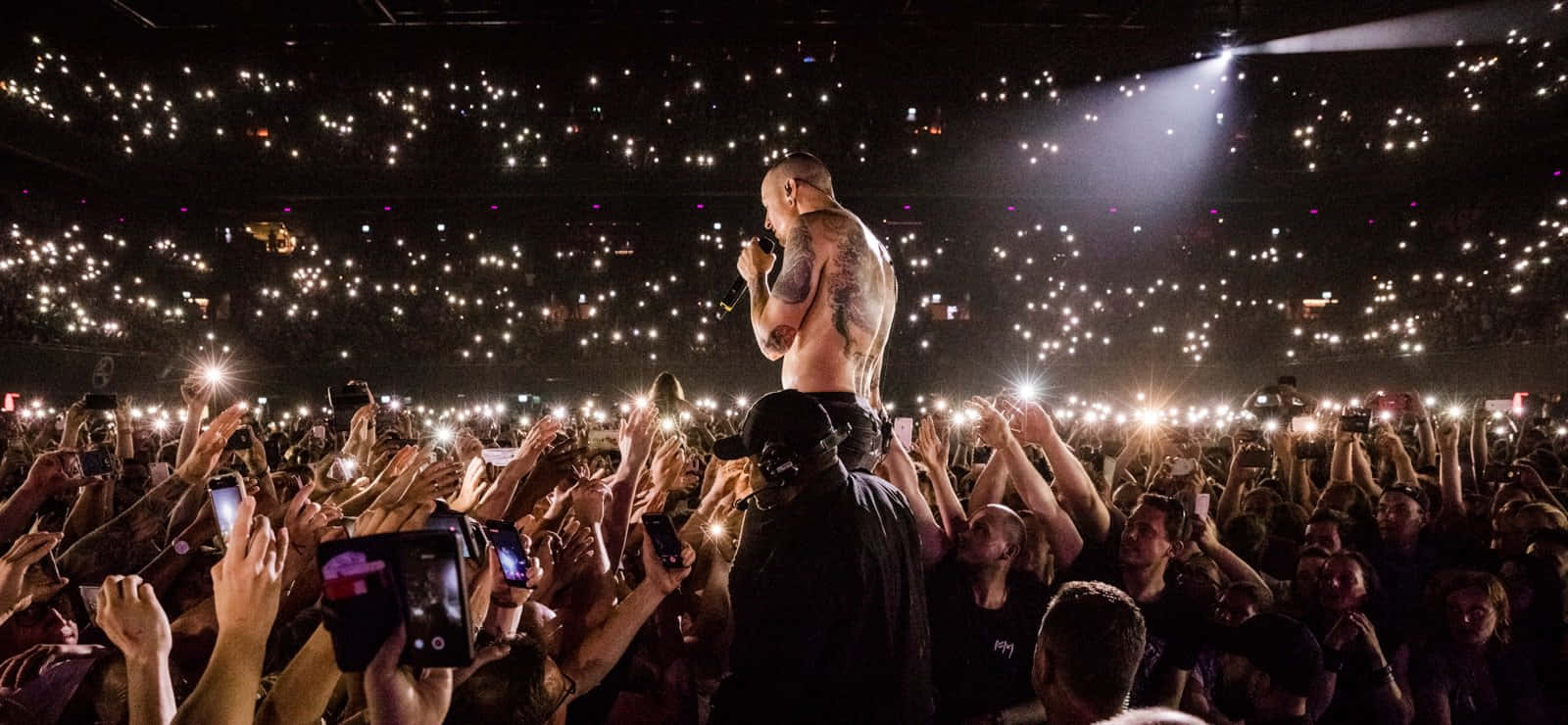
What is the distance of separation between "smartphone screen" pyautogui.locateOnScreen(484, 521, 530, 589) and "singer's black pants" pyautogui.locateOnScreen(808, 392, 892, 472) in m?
1.00

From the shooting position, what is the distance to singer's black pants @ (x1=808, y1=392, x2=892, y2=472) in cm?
232

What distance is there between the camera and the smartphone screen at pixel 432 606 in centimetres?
113

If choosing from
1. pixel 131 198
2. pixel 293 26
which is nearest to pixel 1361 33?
pixel 293 26

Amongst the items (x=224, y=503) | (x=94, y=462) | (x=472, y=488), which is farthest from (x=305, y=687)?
(x=94, y=462)

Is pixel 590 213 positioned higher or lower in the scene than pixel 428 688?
higher

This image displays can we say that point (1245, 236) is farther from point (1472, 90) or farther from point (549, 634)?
point (549, 634)

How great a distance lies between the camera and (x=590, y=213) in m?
21.8

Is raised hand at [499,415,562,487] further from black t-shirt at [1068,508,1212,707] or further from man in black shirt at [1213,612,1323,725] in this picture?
man in black shirt at [1213,612,1323,725]

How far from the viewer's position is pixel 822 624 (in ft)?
6.55

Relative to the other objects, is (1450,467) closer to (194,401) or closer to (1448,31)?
(194,401)

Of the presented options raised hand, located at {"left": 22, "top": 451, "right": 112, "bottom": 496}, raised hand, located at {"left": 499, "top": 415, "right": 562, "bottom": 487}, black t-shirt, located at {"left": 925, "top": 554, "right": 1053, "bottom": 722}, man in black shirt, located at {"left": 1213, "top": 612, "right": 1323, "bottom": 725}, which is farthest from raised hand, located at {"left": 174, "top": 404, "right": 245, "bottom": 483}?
man in black shirt, located at {"left": 1213, "top": 612, "right": 1323, "bottom": 725}

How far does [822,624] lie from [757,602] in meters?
0.20

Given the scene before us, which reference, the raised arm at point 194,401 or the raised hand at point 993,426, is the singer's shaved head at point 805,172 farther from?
the raised arm at point 194,401

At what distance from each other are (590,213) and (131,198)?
12323mm
